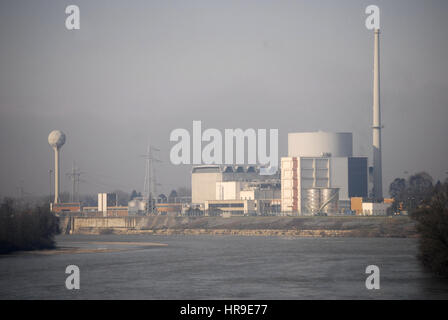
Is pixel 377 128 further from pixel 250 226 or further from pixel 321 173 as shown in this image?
pixel 250 226

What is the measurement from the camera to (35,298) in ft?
170

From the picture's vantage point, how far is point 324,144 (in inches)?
6555

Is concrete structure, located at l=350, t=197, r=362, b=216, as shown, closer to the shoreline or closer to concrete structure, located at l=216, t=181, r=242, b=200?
the shoreline

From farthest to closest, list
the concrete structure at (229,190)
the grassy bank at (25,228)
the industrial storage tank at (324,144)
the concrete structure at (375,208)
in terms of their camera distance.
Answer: the concrete structure at (229,190), the industrial storage tank at (324,144), the concrete structure at (375,208), the grassy bank at (25,228)

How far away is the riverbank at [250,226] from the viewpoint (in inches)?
5143

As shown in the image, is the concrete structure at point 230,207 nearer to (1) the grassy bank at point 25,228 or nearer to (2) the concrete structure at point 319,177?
(2) the concrete structure at point 319,177

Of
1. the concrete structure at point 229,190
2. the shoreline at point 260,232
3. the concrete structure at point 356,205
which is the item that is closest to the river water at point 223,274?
the shoreline at point 260,232

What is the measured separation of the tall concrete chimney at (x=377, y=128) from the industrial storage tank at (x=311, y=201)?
14.6m

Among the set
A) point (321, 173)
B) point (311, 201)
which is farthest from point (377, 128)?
point (311, 201)

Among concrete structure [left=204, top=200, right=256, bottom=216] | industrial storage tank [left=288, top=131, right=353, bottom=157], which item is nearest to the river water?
industrial storage tank [left=288, top=131, right=353, bottom=157]

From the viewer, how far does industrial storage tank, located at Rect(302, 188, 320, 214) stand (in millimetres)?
157625

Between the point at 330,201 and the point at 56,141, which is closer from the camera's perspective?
the point at 330,201

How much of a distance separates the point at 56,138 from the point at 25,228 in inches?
3843
